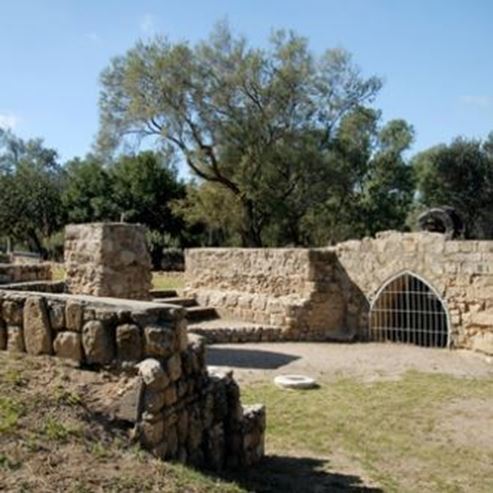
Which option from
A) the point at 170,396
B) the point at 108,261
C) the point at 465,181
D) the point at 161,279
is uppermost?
the point at 465,181

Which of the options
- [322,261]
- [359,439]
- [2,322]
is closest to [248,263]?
[322,261]

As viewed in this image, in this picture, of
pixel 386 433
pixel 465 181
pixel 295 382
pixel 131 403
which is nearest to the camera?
pixel 131 403

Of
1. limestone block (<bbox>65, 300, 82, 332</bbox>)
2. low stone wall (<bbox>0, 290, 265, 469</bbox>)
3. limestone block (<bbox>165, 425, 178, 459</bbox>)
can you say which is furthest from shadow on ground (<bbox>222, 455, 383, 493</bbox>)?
limestone block (<bbox>65, 300, 82, 332</bbox>)

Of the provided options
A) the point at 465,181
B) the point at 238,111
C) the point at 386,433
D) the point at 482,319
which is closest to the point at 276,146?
the point at 238,111

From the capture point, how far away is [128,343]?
17.8ft

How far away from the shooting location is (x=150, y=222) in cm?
3572

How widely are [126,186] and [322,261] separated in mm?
22509

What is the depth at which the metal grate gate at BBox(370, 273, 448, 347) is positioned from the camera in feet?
47.4

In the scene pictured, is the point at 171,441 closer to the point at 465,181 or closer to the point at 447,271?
→ the point at 447,271

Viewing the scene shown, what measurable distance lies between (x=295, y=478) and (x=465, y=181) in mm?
28074

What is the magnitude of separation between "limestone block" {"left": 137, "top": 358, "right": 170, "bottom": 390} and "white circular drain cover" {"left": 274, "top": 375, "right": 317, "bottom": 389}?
5.33 m

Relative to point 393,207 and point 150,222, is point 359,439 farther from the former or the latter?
point 150,222

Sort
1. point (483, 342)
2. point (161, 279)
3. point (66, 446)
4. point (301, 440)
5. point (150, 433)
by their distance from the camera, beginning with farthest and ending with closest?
point (161, 279) → point (483, 342) → point (301, 440) → point (150, 433) → point (66, 446)

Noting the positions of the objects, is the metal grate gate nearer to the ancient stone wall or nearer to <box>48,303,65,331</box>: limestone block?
the ancient stone wall
